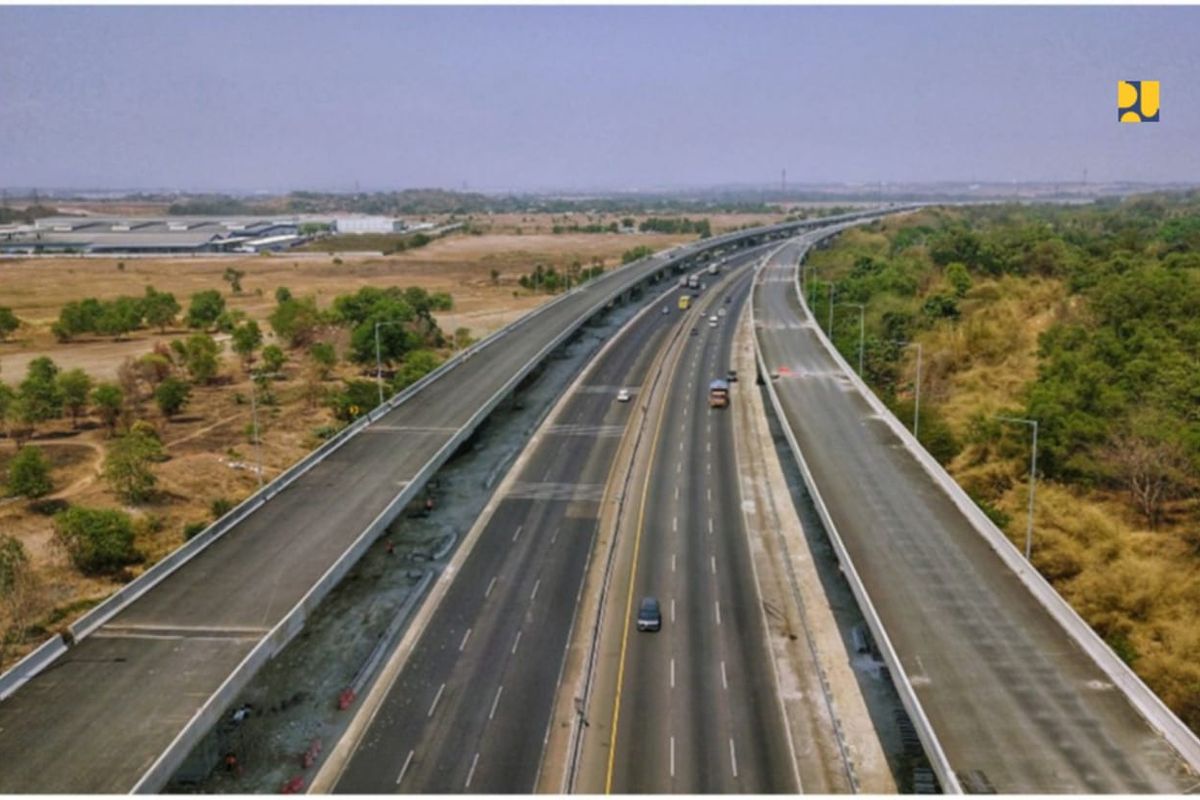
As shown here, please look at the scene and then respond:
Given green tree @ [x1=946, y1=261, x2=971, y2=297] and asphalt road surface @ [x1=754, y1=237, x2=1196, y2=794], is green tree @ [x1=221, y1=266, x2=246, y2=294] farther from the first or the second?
asphalt road surface @ [x1=754, y1=237, x2=1196, y2=794]

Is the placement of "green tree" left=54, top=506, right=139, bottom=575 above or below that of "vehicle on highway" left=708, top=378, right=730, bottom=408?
below

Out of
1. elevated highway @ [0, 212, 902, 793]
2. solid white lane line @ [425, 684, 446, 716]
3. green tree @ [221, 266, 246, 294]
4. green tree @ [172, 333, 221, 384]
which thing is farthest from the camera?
green tree @ [221, 266, 246, 294]

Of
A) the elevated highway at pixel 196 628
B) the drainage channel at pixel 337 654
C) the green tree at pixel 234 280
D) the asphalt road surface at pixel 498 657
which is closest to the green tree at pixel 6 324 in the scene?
the green tree at pixel 234 280

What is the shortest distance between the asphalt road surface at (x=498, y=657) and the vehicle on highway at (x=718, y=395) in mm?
15469

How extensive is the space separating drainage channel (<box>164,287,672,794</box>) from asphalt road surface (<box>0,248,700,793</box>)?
2651mm

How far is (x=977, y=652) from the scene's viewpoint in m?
32.3

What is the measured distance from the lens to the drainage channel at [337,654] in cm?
3125

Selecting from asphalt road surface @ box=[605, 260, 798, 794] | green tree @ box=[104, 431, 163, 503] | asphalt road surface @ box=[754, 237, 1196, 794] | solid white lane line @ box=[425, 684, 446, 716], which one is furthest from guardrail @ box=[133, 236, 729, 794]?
asphalt road surface @ box=[754, 237, 1196, 794]

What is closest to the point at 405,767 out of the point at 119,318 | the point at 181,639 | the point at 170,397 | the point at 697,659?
the point at 181,639

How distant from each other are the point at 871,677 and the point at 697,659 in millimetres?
6453

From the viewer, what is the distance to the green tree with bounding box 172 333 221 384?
86262 mm

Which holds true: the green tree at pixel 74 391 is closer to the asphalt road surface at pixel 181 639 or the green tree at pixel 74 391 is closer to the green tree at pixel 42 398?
the green tree at pixel 42 398

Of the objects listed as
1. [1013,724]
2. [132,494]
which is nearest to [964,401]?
[1013,724]

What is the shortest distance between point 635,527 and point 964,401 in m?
36.2
